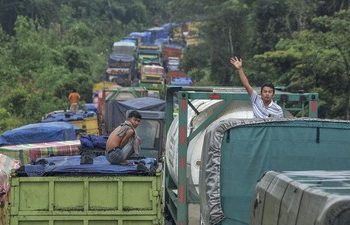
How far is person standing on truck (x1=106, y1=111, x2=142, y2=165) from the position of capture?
27.6 ft

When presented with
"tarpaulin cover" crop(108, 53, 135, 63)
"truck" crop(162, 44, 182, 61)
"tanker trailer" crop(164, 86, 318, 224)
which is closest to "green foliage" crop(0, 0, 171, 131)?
"tarpaulin cover" crop(108, 53, 135, 63)

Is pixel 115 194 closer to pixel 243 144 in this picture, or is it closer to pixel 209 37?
pixel 243 144

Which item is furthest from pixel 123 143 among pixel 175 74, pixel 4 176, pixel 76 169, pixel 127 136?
pixel 175 74

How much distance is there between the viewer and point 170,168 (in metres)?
11.1

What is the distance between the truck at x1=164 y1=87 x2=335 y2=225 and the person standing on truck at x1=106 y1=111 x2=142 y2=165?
23.6 inches

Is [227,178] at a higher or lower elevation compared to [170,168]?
higher

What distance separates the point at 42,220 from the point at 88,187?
616 mm

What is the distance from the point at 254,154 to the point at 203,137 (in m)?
2.28

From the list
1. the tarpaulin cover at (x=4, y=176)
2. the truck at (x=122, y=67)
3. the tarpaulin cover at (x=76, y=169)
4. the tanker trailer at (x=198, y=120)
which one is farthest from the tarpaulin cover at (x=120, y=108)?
the truck at (x=122, y=67)

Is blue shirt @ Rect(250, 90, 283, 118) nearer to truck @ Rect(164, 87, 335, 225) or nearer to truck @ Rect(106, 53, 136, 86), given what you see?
truck @ Rect(164, 87, 335, 225)

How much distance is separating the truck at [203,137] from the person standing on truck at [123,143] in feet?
1.97

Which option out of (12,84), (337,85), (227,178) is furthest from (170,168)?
(12,84)

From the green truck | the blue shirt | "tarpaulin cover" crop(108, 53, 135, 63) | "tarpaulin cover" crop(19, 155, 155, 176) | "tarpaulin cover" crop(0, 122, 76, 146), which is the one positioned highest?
the blue shirt

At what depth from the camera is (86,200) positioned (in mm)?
7566
